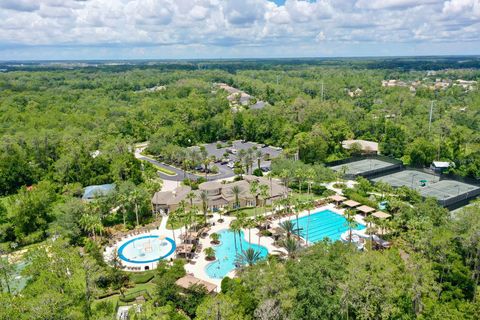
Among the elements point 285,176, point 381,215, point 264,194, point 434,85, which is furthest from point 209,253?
point 434,85

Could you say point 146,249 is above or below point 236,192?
below

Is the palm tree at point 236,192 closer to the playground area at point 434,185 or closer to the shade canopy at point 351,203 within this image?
the shade canopy at point 351,203

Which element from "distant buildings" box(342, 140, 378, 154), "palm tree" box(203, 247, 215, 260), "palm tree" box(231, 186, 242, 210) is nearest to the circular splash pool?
"palm tree" box(203, 247, 215, 260)

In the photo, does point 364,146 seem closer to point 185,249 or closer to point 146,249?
point 185,249

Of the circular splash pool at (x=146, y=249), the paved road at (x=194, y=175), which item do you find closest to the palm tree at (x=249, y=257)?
the circular splash pool at (x=146, y=249)

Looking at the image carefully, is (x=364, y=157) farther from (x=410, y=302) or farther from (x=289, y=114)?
(x=410, y=302)
